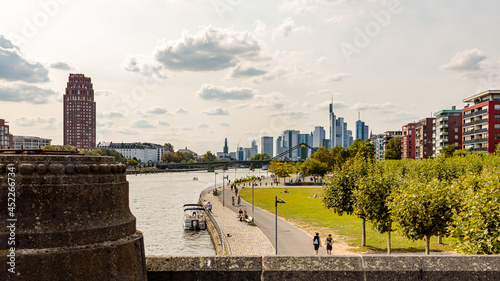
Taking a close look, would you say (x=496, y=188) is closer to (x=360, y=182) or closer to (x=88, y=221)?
(x=360, y=182)

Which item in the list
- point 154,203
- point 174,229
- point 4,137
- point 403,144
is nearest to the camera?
point 174,229

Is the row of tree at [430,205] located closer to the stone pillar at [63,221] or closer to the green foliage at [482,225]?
the green foliage at [482,225]

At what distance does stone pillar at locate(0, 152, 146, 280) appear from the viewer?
330 cm

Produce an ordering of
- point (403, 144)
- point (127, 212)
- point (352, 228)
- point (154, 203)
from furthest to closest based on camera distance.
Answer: point (403, 144) → point (154, 203) → point (352, 228) → point (127, 212)

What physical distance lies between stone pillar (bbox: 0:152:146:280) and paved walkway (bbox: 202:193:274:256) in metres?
19.3

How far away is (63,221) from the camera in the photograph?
11.4 ft

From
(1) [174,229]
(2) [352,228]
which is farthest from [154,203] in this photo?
(2) [352,228]

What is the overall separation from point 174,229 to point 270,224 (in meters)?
12.2

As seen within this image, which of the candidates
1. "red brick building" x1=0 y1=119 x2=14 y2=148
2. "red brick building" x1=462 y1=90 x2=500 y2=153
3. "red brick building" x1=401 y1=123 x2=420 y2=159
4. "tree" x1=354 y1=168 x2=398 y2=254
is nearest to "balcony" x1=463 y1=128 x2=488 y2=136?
"red brick building" x1=462 y1=90 x2=500 y2=153

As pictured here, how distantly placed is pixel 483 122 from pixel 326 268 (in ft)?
324

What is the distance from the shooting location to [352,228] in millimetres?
37688

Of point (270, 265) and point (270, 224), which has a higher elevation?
point (270, 265)

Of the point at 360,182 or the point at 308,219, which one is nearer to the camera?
the point at 360,182

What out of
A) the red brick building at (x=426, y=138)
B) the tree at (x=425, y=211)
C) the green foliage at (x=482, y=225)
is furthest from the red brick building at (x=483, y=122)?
the green foliage at (x=482, y=225)
